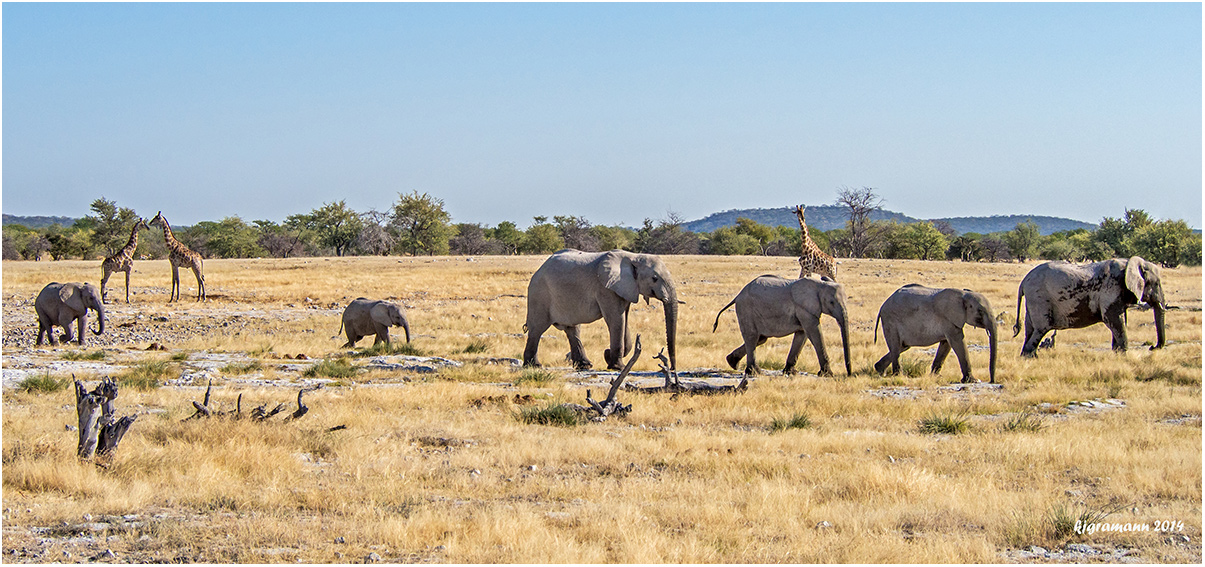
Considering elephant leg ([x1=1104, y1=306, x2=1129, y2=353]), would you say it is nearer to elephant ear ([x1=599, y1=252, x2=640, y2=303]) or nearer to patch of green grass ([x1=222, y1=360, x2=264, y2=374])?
elephant ear ([x1=599, y1=252, x2=640, y2=303])

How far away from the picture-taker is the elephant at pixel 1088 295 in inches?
709

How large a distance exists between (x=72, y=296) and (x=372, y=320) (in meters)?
5.83

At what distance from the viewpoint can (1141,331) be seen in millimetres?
23594

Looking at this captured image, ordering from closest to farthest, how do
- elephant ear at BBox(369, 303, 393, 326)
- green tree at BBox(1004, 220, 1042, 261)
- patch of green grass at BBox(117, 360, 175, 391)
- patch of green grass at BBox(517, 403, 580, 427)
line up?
1. patch of green grass at BBox(517, 403, 580, 427)
2. patch of green grass at BBox(117, 360, 175, 391)
3. elephant ear at BBox(369, 303, 393, 326)
4. green tree at BBox(1004, 220, 1042, 261)

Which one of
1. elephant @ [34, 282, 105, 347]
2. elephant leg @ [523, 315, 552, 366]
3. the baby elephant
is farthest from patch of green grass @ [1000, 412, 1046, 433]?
elephant @ [34, 282, 105, 347]

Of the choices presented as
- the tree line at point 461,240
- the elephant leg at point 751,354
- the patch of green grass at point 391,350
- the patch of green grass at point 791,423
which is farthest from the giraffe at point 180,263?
the tree line at point 461,240

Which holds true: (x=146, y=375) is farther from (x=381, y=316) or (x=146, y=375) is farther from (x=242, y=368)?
(x=381, y=316)

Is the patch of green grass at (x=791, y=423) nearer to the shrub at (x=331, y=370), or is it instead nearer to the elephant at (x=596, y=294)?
the elephant at (x=596, y=294)

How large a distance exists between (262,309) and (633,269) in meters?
16.9

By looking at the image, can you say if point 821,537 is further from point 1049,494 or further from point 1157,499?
point 1157,499

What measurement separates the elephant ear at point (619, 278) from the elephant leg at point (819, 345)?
2824 millimetres

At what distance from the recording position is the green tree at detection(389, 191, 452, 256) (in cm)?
8600

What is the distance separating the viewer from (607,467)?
9250 mm

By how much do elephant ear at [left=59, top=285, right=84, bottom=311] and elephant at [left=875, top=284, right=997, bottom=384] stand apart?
1522 centimetres
